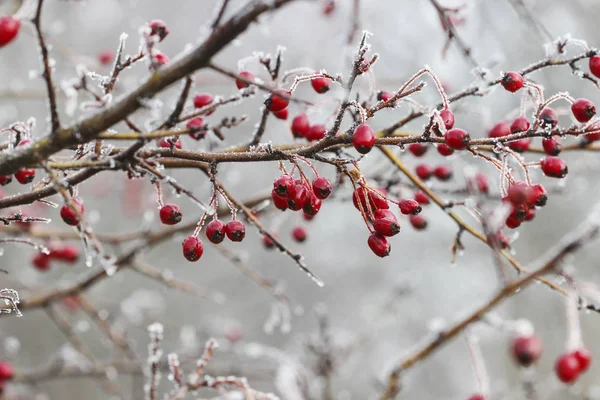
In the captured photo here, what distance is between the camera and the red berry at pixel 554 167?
1526 millimetres

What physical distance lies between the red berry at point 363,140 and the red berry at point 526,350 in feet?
5.08

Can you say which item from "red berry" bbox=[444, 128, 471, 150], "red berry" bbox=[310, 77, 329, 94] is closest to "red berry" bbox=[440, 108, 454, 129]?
"red berry" bbox=[444, 128, 471, 150]

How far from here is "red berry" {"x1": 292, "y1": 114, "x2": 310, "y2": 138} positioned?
198 centimetres

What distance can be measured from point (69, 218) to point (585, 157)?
2438mm

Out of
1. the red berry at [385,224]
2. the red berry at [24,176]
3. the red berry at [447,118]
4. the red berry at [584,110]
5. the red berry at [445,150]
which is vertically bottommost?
the red berry at [385,224]

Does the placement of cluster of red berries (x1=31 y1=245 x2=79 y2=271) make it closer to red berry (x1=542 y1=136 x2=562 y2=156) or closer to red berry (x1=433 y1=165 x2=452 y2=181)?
red berry (x1=433 y1=165 x2=452 y2=181)

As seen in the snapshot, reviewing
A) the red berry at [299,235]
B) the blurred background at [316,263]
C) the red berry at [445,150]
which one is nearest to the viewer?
the red berry at [445,150]

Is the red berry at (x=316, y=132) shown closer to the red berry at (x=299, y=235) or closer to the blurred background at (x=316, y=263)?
the red berry at (x=299, y=235)

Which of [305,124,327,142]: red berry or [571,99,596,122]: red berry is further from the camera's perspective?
[305,124,327,142]: red berry

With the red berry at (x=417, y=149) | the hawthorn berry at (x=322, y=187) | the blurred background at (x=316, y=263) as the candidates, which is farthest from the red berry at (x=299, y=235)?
the blurred background at (x=316, y=263)

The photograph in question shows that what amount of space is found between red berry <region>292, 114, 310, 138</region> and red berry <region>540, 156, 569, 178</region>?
783 mm

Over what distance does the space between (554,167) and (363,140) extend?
1.89ft

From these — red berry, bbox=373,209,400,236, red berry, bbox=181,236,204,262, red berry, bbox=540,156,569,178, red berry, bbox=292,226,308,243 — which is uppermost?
red berry, bbox=292,226,308,243

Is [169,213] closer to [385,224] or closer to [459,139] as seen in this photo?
[385,224]
